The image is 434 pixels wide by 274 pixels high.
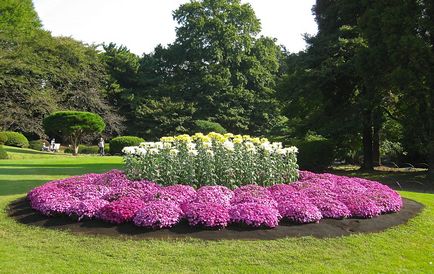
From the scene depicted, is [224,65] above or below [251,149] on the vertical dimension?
above

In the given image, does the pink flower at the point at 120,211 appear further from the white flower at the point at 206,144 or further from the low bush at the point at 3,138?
the low bush at the point at 3,138

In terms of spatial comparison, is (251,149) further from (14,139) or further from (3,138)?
(14,139)

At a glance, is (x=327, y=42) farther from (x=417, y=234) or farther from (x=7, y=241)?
(x=7, y=241)

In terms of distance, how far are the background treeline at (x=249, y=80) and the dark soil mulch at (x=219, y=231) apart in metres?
Answer: 10.1

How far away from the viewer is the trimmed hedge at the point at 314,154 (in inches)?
696

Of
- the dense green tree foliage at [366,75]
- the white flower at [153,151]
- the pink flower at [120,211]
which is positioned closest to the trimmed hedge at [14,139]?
the dense green tree foliage at [366,75]

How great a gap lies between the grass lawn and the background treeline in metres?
10.9

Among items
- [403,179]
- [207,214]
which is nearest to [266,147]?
[207,214]

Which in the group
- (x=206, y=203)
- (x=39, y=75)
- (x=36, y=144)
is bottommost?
(x=206, y=203)

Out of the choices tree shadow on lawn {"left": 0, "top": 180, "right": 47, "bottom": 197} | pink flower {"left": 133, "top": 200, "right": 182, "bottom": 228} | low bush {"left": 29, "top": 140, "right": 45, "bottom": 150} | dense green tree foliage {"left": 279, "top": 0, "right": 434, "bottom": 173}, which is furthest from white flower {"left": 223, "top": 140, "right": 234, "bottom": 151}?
low bush {"left": 29, "top": 140, "right": 45, "bottom": 150}

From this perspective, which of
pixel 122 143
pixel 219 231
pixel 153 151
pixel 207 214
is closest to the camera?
pixel 219 231

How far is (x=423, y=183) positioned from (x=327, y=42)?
7301 millimetres

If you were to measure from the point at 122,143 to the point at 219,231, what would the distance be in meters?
24.0

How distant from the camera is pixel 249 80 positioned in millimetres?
41688
